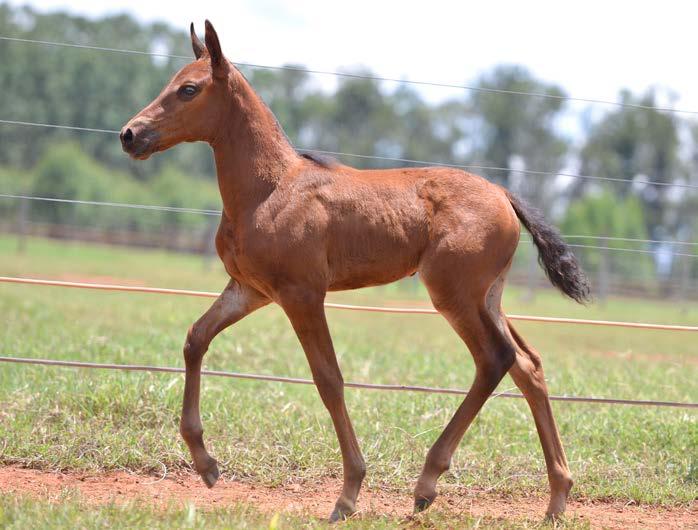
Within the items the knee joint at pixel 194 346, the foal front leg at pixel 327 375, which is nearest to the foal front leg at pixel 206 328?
the knee joint at pixel 194 346

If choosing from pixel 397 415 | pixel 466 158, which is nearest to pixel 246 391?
pixel 397 415

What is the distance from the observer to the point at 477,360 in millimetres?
4723

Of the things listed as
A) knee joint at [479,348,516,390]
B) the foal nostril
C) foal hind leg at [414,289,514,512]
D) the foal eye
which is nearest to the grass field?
foal hind leg at [414,289,514,512]

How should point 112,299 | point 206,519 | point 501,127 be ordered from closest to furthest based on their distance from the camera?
point 206,519 → point 112,299 → point 501,127

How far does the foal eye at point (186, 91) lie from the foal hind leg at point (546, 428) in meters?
2.33

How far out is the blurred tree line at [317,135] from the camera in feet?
136

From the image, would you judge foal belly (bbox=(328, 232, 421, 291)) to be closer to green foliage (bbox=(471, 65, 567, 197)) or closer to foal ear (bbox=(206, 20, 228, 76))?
foal ear (bbox=(206, 20, 228, 76))

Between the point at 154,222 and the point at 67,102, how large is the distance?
1775 cm

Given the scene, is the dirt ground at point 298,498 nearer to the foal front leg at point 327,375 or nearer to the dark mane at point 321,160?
the foal front leg at point 327,375

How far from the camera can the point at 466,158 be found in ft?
196

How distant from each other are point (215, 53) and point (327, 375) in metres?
1.81

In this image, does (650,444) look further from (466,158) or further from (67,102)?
(466,158)

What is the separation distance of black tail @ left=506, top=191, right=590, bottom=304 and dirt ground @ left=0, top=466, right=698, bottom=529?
1.30 metres

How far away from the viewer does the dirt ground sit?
4.88 meters
